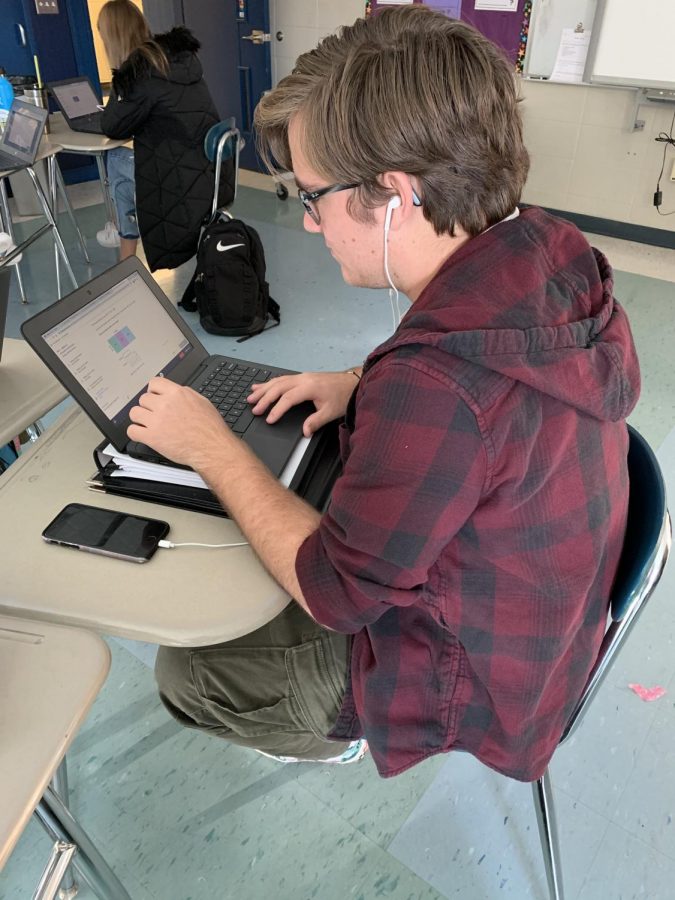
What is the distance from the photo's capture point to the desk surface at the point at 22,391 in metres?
1.05

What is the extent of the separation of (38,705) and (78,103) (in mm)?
3470

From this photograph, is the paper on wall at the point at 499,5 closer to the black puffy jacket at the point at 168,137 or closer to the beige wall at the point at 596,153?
the beige wall at the point at 596,153

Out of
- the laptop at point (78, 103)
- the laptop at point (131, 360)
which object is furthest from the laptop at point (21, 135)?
the laptop at point (131, 360)

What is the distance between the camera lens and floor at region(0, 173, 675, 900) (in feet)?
3.68

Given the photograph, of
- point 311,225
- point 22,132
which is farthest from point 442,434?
point 22,132

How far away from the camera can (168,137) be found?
287 centimetres

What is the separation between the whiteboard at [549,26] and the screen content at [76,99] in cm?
249

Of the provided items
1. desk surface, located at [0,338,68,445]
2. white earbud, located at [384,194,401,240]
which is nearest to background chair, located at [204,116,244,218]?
desk surface, located at [0,338,68,445]

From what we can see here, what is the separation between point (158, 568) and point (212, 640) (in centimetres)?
12

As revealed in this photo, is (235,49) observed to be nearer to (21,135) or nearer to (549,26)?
(549,26)

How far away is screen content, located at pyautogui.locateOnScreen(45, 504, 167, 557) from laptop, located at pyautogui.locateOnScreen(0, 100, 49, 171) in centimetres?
218

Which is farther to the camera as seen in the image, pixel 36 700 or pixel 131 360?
pixel 131 360

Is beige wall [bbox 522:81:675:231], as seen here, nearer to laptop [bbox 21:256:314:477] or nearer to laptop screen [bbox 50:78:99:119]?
laptop screen [bbox 50:78:99:119]

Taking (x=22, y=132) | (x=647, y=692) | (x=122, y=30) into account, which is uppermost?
(x=122, y=30)
